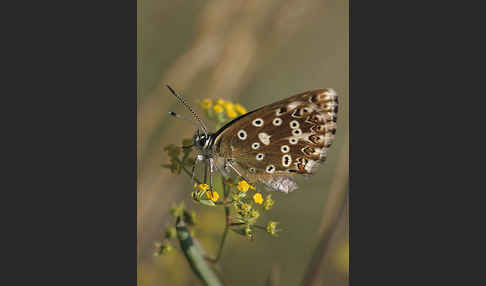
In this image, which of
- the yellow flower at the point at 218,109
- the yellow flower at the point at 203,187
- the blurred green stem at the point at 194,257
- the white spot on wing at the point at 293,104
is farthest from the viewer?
the yellow flower at the point at 218,109

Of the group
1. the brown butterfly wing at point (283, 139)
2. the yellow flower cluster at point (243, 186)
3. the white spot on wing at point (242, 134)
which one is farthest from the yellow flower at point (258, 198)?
the white spot on wing at point (242, 134)

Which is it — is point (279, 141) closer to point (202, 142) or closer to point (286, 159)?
point (286, 159)

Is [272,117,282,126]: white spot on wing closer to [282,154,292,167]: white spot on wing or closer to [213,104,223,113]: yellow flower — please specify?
[282,154,292,167]: white spot on wing

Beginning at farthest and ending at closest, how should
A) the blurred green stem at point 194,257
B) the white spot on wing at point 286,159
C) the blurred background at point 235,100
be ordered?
the blurred background at point 235,100 → the white spot on wing at point 286,159 → the blurred green stem at point 194,257

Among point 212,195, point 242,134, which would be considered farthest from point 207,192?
point 242,134

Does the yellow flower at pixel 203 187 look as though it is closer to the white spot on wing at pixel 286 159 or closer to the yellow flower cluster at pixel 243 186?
the yellow flower cluster at pixel 243 186

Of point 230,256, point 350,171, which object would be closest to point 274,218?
point 230,256

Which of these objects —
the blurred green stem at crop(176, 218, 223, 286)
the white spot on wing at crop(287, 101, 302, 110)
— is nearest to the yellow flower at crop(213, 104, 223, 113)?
the white spot on wing at crop(287, 101, 302, 110)
